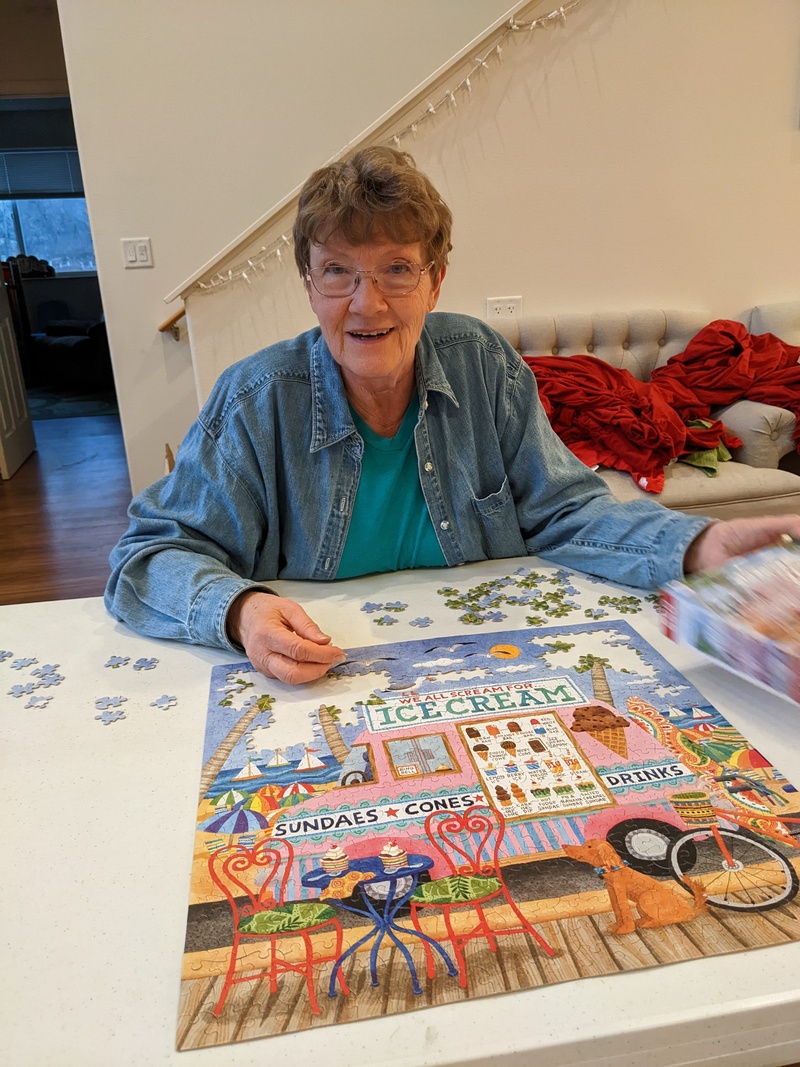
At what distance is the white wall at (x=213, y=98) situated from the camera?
330 cm

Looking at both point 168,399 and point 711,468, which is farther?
point 168,399

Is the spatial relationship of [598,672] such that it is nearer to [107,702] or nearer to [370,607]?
[370,607]

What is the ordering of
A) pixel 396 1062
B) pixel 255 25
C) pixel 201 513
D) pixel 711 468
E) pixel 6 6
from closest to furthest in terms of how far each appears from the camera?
pixel 396 1062, pixel 201 513, pixel 711 468, pixel 255 25, pixel 6 6

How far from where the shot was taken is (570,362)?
337 cm

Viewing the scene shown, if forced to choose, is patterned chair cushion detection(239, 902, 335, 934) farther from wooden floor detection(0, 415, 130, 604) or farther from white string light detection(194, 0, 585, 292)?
white string light detection(194, 0, 585, 292)

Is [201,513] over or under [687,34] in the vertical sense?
under

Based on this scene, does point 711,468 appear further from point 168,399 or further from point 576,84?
point 168,399

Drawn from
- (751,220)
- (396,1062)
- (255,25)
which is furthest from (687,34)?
(396,1062)

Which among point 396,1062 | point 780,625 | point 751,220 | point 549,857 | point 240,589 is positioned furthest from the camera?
point 751,220

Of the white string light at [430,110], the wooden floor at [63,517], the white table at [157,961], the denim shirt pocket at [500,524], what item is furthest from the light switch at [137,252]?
the white table at [157,961]

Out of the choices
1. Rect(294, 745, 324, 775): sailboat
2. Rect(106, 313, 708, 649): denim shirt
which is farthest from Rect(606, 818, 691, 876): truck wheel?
Rect(106, 313, 708, 649): denim shirt

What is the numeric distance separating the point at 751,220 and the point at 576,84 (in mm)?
1086

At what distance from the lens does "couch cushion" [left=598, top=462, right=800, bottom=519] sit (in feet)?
9.45

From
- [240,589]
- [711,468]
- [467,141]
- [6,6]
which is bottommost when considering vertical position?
[711,468]
